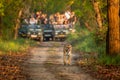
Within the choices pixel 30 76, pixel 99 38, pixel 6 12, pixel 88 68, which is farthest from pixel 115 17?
pixel 6 12

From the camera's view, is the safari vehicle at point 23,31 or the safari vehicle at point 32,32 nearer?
the safari vehicle at point 23,31

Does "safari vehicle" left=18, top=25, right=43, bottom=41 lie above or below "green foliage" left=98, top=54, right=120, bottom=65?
above

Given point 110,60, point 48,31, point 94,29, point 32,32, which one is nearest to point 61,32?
point 48,31

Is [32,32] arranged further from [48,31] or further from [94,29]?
[94,29]

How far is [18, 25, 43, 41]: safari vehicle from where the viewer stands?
164 ft

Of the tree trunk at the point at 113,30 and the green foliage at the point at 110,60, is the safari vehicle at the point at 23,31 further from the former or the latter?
the green foliage at the point at 110,60

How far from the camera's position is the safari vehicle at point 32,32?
50.0 meters

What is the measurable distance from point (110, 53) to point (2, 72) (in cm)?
606

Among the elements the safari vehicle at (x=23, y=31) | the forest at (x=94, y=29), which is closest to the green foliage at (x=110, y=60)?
the forest at (x=94, y=29)

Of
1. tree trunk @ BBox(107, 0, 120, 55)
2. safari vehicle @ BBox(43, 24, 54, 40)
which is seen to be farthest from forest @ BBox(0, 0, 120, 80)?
safari vehicle @ BBox(43, 24, 54, 40)

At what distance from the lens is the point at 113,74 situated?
17625mm

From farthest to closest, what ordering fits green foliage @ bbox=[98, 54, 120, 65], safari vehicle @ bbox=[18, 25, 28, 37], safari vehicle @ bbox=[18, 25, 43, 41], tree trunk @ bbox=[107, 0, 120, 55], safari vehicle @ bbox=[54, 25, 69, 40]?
safari vehicle @ bbox=[54, 25, 69, 40] < safari vehicle @ bbox=[18, 25, 43, 41] < safari vehicle @ bbox=[18, 25, 28, 37] < tree trunk @ bbox=[107, 0, 120, 55] < green foliage @ bbox=[98, 54, 120, 65]

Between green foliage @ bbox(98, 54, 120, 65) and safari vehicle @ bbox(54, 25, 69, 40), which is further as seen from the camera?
safari vehicle @ bbox(54, 25, 69, 40)

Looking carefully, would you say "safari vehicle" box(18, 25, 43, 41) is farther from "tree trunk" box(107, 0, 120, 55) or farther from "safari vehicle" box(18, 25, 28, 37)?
"tree trunk" box(107, 0, 120, 55)
